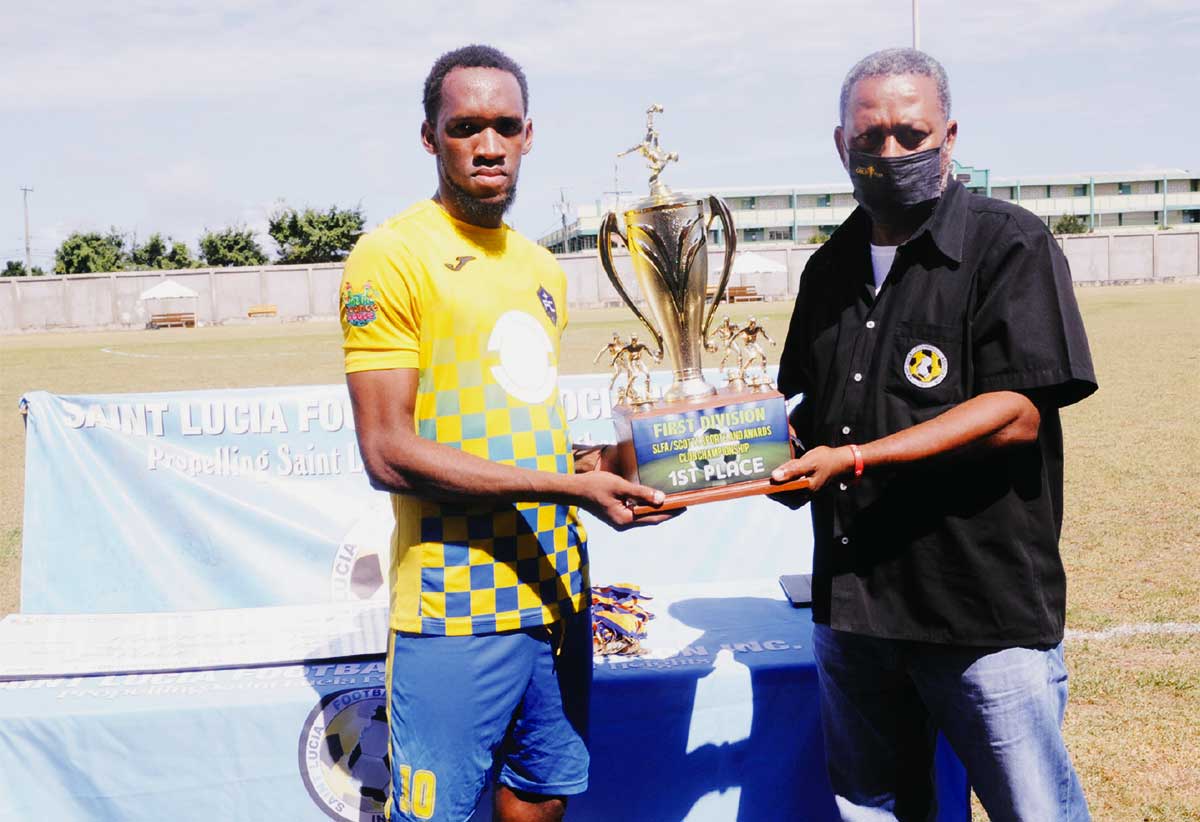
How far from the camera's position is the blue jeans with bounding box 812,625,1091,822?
2248mm

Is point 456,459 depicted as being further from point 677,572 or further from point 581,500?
point 677,572

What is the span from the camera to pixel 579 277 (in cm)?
4450

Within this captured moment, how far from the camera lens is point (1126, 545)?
6.36m

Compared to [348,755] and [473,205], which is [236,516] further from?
[473,205]

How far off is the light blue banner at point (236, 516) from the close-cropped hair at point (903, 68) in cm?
267

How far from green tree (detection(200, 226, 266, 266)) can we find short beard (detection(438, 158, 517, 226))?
57.8m

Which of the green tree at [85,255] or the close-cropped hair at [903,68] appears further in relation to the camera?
the green tree at [85,255]

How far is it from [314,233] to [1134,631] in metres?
55.1

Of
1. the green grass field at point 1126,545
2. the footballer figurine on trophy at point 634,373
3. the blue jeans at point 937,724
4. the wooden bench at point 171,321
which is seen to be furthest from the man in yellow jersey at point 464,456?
the wooden bench at point 171,321

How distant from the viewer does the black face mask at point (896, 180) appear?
2.34 metres

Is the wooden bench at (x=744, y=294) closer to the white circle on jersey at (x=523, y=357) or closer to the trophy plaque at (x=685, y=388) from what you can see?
the trophy plaque at (x=685, y=388)

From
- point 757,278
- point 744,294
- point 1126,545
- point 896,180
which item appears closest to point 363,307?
point 896,180

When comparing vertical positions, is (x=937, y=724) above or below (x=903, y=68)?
below

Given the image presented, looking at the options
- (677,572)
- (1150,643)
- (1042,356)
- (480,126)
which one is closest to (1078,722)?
(1150,643)
